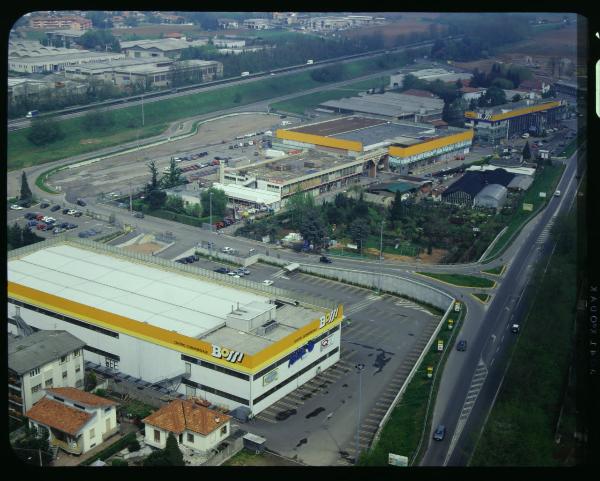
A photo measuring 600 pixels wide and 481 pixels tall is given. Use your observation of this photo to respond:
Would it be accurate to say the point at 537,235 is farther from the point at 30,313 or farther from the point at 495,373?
the point at 30,313

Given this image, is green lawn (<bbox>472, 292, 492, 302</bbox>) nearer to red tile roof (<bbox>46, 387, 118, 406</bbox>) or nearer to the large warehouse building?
the large warehouse building

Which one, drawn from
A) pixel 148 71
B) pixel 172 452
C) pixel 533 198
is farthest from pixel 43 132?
pixel 172 452

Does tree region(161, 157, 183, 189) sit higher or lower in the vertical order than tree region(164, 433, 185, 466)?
lower

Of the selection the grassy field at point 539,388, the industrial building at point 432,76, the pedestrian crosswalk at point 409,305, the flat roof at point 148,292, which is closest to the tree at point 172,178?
the flat roof at point 148,292

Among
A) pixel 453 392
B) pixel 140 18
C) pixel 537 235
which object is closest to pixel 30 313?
pixel 453 392

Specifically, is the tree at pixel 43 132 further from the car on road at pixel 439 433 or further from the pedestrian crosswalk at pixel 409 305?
the car on road at pixel 439 433

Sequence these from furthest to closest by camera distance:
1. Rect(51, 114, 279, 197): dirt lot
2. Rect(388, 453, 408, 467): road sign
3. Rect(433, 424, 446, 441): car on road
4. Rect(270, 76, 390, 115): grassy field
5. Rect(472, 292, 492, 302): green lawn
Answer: Rect(270, 76, 390, 115): grassy field < Rect(51, 114, 279, 197): dirt lot < Rect(472, 292, 492, 302): green lawn < Rect(433, 424, 446, 441): car on road < Rect(388, 453, 408, 467): road sign

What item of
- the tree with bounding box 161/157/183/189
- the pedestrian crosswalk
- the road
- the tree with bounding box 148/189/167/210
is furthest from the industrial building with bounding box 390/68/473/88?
the pedestrian crosswalk
